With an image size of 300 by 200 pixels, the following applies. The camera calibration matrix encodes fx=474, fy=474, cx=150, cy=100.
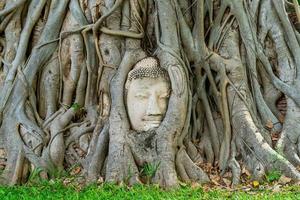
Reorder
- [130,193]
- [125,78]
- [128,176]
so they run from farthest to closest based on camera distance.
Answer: [125,78] < [128,176] < [130,193]

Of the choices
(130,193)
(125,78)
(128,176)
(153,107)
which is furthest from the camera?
(125,78)

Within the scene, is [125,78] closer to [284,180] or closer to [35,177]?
[35,177]

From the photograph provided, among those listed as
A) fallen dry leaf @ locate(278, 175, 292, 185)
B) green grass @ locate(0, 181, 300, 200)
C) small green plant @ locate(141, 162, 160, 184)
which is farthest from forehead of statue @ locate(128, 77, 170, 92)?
fallen dry leaf @ locate(278, 175, 292, 185)

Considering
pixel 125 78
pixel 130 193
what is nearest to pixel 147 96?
pixel 125 78

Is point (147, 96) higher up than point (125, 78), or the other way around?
point (125, 78)

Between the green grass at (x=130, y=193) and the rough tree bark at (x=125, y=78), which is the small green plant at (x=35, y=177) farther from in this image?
the green grass at (x=130, y=193)

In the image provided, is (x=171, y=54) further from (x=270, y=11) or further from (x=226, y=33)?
(x=270, y=11)

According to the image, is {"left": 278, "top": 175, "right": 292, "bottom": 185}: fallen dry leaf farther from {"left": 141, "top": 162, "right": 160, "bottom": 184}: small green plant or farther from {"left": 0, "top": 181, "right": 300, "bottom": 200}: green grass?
{"left": 141, "top": 162, "right": 160, "bottom": 184}: small green plant

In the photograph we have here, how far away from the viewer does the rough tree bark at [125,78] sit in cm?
488

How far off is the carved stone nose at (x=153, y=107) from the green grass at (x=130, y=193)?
845 mm

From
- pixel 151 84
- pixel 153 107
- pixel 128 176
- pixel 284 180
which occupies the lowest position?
pixel 284 180

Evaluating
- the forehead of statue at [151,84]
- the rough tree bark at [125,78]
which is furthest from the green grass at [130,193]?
the forehead of statue at [151,84]

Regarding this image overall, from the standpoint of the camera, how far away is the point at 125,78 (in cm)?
511

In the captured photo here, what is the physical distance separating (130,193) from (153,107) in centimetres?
106
